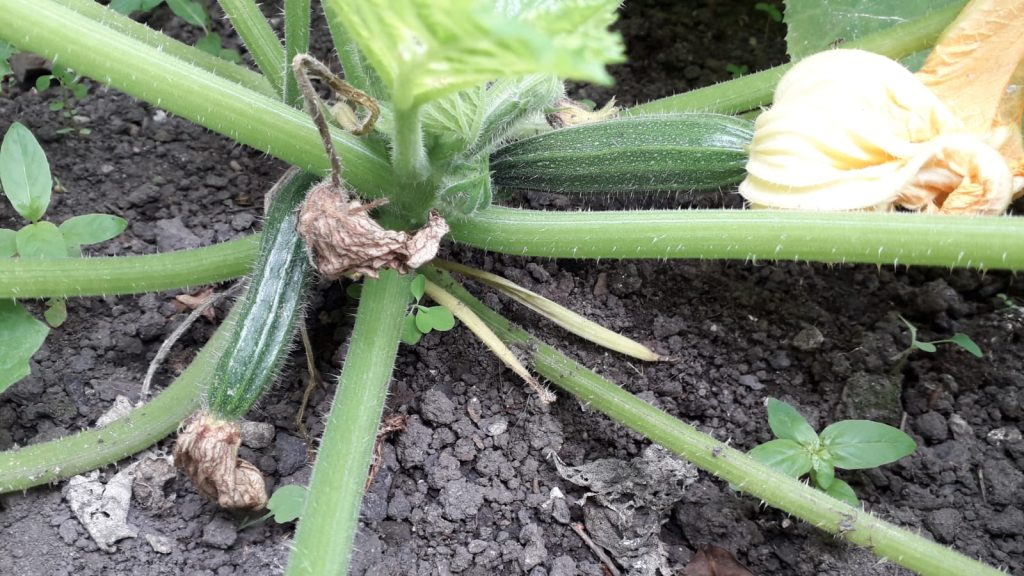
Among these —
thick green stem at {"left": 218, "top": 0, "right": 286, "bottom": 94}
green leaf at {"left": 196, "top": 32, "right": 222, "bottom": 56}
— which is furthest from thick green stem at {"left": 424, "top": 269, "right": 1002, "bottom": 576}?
green leaf at {"left": 196, "top": 32, "right": 222, "bottom": 56}

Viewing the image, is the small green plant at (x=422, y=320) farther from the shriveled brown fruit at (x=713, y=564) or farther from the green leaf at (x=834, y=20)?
the green leaf at (x=834, y=20)

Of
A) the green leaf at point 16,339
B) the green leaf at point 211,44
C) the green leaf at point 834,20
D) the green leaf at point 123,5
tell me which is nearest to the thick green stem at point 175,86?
the green leaf at point 16,339

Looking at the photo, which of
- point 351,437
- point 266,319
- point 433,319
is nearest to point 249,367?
point 266,319

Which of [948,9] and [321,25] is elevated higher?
[948,9]

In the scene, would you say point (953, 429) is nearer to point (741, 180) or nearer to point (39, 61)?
point (741, 180)

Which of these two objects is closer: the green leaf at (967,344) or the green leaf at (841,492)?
the green leaf at (841,492)

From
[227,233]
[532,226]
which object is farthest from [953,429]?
[227,233]

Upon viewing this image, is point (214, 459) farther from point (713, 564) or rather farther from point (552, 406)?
point (713, 564)
